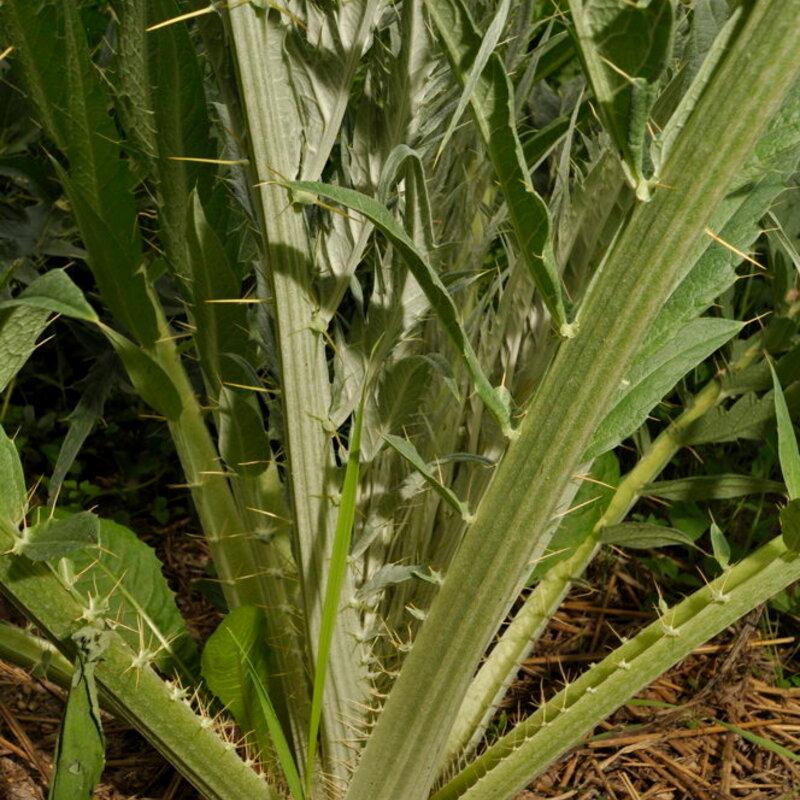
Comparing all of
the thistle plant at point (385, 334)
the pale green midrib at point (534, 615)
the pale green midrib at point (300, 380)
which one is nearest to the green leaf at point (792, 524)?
the thistle plant at point (385, 334)

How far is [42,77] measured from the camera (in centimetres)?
80

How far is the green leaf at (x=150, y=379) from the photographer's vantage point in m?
0.84

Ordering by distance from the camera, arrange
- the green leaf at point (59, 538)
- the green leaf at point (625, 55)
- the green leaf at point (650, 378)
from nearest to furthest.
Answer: the green leaf at point (625, 55)
the green leaf at point (59, 538)
the green leaf at point (650, 378)

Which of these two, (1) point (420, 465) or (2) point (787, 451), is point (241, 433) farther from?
(2) point (787, 451)

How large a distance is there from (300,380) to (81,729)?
0.31 m

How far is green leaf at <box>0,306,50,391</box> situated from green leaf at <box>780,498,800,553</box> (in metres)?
0.60

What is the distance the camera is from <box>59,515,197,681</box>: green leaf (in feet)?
3.09

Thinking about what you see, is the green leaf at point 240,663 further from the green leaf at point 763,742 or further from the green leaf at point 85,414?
the green leaf at point 763,742

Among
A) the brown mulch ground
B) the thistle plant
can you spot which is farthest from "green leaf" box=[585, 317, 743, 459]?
the brown mulch ground

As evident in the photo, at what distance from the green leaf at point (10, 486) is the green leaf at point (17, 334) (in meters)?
0.05

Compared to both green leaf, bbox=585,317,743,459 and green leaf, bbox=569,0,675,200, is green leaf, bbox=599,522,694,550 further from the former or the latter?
green leaf, bbox=569,0,675,200

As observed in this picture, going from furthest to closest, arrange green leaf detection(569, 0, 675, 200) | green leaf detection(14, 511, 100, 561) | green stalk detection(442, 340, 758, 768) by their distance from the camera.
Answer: green stalk detection(442, 340, 758, 768) < green leaf detection(14, 511, 100, 561) < green leaf detection(569, 0, 675, 200)

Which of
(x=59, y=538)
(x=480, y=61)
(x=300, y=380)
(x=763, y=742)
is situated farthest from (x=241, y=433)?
(x=763, y=742)

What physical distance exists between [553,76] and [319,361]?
0.94 meters
